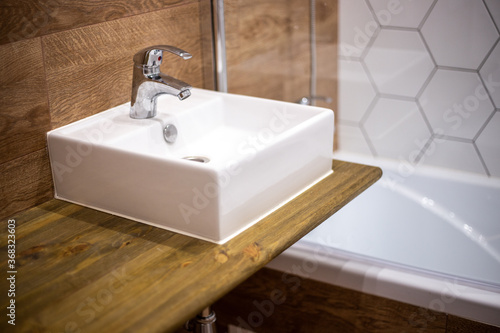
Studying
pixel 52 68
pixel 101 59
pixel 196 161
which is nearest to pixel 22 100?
pixel 52 68

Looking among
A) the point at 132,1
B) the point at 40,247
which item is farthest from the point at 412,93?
the point at 40,247

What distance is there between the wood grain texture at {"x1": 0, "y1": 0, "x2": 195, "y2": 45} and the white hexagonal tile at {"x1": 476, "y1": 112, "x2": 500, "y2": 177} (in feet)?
3.24

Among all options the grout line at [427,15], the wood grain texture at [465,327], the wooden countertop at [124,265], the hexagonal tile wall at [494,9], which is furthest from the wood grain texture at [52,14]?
the wood grain texture at [465,327]

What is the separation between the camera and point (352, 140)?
1.96 m

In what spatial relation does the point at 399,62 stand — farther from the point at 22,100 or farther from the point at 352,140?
the point at 22,100

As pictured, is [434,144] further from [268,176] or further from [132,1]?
[132,1]

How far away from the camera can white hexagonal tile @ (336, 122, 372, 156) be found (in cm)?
194

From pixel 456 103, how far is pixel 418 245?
455mm

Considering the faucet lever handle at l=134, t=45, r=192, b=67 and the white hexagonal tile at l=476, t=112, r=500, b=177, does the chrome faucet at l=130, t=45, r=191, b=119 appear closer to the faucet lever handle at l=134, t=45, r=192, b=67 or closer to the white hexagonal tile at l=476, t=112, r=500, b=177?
the faucet lever handle at l=134, t=45, r=192, b=67

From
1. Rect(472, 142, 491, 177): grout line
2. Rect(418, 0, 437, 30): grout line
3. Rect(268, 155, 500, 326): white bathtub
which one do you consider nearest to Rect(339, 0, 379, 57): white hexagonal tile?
Rect(418, 0, 437, 30): grout line

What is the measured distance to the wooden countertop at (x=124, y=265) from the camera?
0.94 m

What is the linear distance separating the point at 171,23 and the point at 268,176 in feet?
1.96

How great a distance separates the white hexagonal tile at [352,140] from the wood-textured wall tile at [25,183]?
994mm

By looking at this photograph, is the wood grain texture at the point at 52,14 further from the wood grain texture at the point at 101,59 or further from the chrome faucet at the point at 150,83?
the chrome faucet at the point at 150,83
